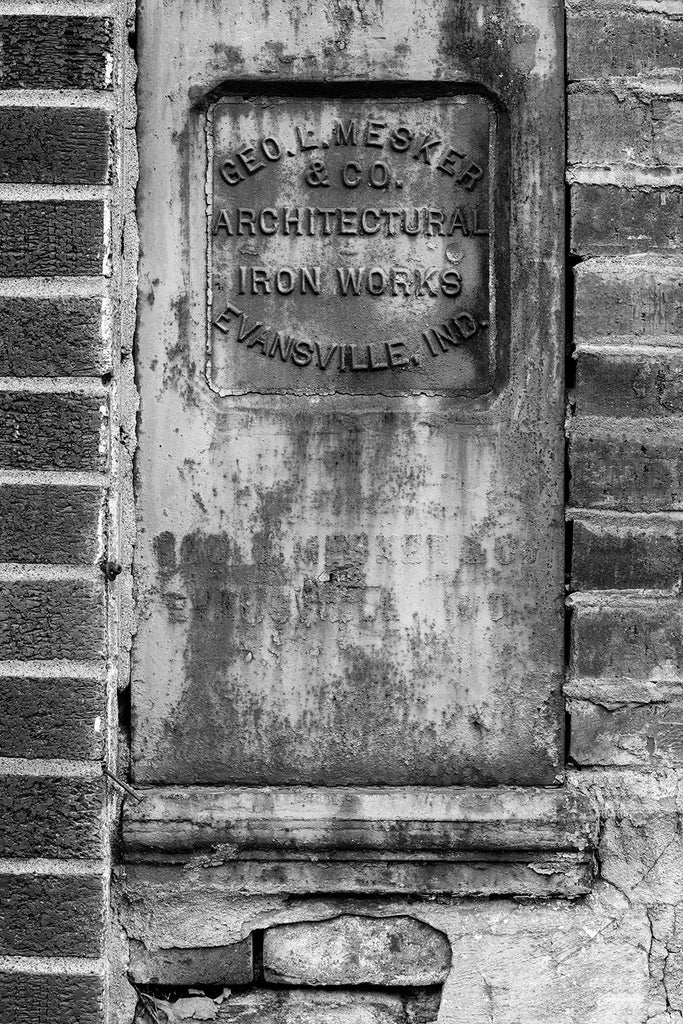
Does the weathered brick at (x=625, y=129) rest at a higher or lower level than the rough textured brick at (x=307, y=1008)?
higher

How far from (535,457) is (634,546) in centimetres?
28

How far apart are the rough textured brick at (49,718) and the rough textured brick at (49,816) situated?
0.04m

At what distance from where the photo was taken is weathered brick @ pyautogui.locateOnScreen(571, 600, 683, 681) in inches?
83.2

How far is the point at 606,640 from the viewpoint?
2.12 m

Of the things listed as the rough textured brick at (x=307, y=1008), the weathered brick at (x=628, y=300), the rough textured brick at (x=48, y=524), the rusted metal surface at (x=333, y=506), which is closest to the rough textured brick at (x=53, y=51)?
the rusted metal surface at (x=333, y=506)

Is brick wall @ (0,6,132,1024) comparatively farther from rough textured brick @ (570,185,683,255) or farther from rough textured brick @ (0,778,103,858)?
rough textured brick @ (570,185,683,255)

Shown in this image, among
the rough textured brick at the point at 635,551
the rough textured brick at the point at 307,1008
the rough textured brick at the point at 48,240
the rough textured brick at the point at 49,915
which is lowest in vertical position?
the rough textured brick at the point at 307,1008

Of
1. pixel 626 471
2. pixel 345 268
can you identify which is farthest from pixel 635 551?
pixel 345 268

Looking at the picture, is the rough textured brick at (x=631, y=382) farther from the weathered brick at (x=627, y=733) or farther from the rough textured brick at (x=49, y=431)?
the rough textured brick at (x=49, y=431)

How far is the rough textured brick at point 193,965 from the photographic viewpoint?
6.89 feet

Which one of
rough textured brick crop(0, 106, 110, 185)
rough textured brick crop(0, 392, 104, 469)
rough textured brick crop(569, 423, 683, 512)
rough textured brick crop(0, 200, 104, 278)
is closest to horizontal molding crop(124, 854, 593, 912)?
rough textured brick crop(569, 423, 683, 512)

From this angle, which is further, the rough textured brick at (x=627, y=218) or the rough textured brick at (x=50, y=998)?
the rough textured brick at (x=627, y=218)

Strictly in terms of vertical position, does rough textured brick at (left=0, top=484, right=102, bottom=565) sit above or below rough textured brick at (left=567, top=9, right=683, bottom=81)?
below

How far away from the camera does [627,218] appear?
2107 millimetres
